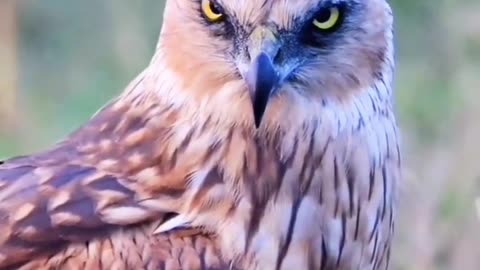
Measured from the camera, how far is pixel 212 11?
15.5ft

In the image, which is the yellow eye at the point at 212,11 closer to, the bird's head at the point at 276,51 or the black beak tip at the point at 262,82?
the bird's head at the point at 276,51

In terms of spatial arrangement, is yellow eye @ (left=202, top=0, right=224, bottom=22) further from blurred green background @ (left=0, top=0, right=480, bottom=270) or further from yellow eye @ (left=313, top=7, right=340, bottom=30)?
blurred green background @ (left=0, top=0, right=480, bottom=270)

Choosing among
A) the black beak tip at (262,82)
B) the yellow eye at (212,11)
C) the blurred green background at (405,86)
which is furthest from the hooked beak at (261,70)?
the blurred green background at (405,86)

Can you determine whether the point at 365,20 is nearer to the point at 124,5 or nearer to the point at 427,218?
the point at 427,218

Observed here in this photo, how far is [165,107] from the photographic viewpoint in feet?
16.1

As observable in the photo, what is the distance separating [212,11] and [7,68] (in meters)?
3.12

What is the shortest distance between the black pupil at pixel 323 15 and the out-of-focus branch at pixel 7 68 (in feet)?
10.3

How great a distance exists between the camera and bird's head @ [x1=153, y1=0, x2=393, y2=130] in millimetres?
4582

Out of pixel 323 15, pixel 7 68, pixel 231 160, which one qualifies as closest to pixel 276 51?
pixel 323 15

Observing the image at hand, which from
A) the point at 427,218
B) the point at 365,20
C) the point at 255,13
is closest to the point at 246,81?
the point at 255,13

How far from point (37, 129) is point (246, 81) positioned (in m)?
3.53

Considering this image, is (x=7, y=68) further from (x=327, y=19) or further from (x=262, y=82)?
(x=262, y=82)

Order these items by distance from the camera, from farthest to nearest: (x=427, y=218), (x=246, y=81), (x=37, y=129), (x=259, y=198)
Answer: (x=37, y=129), (x=427, y=218), (x=259, y=198), (x=246, y=81)

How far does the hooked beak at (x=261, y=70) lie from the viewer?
14.6 feet
